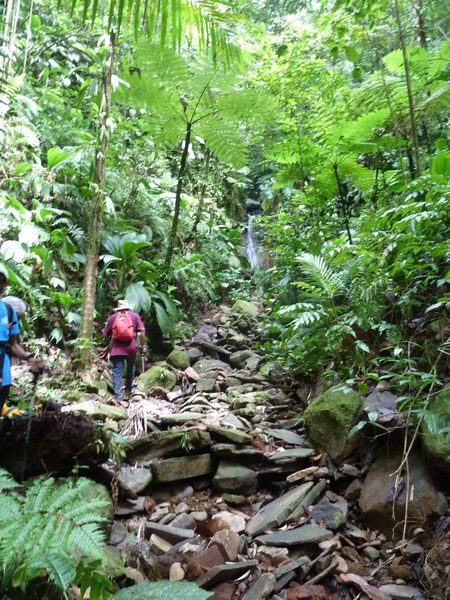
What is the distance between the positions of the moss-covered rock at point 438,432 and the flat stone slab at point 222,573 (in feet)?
4.04

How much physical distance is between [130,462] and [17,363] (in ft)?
5.88

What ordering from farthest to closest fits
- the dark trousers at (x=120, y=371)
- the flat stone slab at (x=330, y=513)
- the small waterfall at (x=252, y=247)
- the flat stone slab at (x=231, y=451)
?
the small waterfall at (x=252, y=247), the dark trousers at (x=120, y=371), the flat stone slab at (x=231, y=451), the flat stone slab at (x=330, y=513)

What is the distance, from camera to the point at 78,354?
16.0ft

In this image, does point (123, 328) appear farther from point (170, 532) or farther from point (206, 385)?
point (170, 532)

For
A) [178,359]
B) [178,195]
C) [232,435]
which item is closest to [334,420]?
[232,435]

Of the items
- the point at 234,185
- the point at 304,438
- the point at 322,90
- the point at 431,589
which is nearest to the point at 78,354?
the point at 304,438

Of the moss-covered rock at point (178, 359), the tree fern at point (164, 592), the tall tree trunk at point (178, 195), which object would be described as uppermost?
the tall tree trunk at point (178, 195)

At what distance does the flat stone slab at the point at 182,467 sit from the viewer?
353cm

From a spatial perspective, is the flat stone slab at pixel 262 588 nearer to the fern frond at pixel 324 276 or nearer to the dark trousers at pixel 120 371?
the fern frond at pixel 324 276

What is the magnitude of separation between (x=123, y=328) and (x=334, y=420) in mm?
2508

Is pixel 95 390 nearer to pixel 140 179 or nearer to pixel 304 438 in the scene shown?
pixel 304 438

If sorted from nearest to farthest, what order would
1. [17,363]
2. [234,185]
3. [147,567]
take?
[147,567] → [17,363] → [234,185]

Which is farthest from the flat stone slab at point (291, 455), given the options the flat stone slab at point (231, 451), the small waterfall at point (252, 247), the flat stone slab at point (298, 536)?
the small waterfall at point (252, 247)

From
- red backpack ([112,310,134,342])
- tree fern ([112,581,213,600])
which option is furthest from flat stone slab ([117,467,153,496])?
red backpack ([112,310,134,342])
